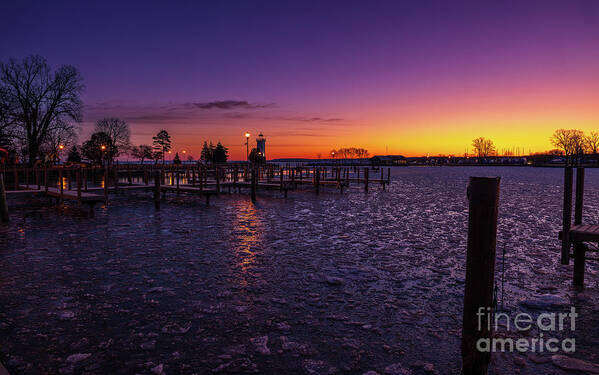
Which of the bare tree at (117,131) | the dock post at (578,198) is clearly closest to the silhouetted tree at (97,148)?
the bare tree at (117,131)

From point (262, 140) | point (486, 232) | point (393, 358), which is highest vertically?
point (262, 140)

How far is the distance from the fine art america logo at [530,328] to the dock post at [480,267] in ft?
0.09

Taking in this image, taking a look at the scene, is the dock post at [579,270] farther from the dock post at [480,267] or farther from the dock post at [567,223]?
the dock post at [480,267]

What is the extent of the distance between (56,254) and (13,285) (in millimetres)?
2188

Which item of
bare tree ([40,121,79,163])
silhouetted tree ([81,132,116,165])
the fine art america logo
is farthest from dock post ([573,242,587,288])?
silhouetted tree ([81,132,116,165])

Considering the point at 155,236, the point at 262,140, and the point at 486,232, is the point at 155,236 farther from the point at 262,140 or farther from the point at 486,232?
the point at 262,140

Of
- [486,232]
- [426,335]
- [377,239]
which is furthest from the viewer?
[377,239]

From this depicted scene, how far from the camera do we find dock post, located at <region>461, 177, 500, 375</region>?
3.37m

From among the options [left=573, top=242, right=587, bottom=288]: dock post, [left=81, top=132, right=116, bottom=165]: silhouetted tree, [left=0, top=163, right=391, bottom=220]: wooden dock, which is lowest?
[left=573, top=242, right=587, bottom=288]: dock post

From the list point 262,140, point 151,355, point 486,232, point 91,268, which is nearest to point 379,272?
point 486,232

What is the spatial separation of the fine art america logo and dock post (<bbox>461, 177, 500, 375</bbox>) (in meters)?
0.03

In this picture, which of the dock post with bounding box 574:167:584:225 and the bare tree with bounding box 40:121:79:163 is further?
the bare tree with bounding box 40:121:79:163

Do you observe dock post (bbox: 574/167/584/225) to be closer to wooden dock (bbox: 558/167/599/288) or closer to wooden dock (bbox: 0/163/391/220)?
wooden dock (bbox: 558/167/599/288)

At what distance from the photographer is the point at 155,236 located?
1021 centimetres
